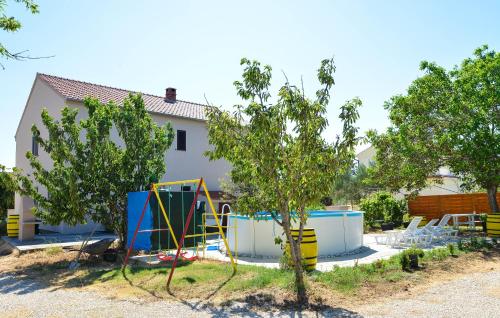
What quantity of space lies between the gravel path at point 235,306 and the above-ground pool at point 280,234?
4.89m

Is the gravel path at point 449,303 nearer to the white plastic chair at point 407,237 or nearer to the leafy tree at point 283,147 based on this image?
the leafy tree at point 283,147

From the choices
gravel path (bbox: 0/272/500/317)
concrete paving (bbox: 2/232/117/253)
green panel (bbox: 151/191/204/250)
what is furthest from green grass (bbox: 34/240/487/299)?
concrete paving (bbox: 2/232/117/253)

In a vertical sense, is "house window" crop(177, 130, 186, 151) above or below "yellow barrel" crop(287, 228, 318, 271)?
above

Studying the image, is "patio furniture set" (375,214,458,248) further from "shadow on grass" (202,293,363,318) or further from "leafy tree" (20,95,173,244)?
"leafy tree" (20,95,173,244)

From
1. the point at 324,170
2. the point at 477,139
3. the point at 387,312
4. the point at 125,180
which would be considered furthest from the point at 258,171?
the point at 477,139

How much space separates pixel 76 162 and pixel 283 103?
8426 mm

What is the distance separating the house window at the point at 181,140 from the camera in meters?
26.2

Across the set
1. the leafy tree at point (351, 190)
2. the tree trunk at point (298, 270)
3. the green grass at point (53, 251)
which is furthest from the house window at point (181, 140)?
the tree trunk at point (298, 270)

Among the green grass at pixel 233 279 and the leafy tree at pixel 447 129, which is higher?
the leafy tree at pixel 447 129

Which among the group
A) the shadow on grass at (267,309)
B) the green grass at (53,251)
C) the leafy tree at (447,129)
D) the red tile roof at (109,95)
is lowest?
the shadow on grass at (267,309)

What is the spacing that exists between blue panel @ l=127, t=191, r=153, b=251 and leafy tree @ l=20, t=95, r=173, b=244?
31.1 inches

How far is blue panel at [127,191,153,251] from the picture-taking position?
13.5 metres

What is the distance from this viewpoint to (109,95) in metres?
26.1

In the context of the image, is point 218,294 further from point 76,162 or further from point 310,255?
point 76,162
